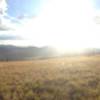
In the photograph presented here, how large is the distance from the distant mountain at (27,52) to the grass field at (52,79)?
0.12 meters

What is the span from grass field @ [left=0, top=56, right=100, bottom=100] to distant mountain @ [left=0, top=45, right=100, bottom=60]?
0.38ft

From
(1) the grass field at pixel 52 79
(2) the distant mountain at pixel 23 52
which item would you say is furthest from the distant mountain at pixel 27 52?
(1) the grass field at pixel 52 79

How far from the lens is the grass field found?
25.5ft

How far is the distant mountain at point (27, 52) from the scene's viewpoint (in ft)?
27.2

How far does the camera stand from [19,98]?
7.66 meters

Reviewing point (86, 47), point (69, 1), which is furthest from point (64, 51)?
point (69, 1)

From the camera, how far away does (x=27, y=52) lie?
8336 millimetres

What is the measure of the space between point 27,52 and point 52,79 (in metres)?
0.89

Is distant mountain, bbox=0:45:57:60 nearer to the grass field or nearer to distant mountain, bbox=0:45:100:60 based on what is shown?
distant mountain, bbox=0:45:100:60

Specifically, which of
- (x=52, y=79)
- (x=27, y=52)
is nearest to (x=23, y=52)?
(x=27, y=52)

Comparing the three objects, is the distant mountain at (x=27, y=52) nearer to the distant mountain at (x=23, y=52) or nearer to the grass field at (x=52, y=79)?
the distant mountain at (x=23, y=52)

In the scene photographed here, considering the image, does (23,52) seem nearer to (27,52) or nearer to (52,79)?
(27,52)

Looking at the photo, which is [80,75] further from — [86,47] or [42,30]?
[42,30]

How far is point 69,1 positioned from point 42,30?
0.92 metres
